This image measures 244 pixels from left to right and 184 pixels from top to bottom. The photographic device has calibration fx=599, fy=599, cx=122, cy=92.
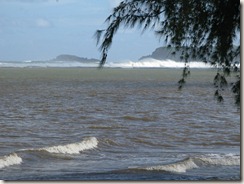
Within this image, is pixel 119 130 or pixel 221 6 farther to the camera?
pixel 119 130

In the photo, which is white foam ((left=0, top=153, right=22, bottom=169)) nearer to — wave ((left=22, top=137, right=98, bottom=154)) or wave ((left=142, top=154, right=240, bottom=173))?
wave ((left=22, top=137, right=98, bottom=154))

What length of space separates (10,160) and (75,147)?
2610 millimetres

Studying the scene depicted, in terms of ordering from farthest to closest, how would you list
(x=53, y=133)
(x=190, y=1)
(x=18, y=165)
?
(x=53, y=133) → (x=18, y=165) → (x=190, y=1)

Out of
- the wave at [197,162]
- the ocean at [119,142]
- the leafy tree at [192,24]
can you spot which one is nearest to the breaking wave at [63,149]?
the ocean at [119,142]

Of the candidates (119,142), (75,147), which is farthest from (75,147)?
(119,142)

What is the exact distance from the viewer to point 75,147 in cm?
1511

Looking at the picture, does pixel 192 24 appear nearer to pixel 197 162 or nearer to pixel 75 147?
pixel 197 162

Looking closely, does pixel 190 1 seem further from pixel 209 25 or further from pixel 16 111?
pixel 16 111

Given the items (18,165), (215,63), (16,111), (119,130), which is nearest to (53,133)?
(119,130)

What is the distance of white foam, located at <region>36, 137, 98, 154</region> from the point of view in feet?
47.3

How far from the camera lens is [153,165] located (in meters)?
12.2

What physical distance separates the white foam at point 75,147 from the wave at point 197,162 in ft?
10.3

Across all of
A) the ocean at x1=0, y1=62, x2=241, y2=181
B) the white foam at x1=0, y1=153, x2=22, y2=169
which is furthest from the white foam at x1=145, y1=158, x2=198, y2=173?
the white foam at x1=0, y1=153, x2=22, y2=169

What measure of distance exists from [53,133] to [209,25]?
12229 millimetres
